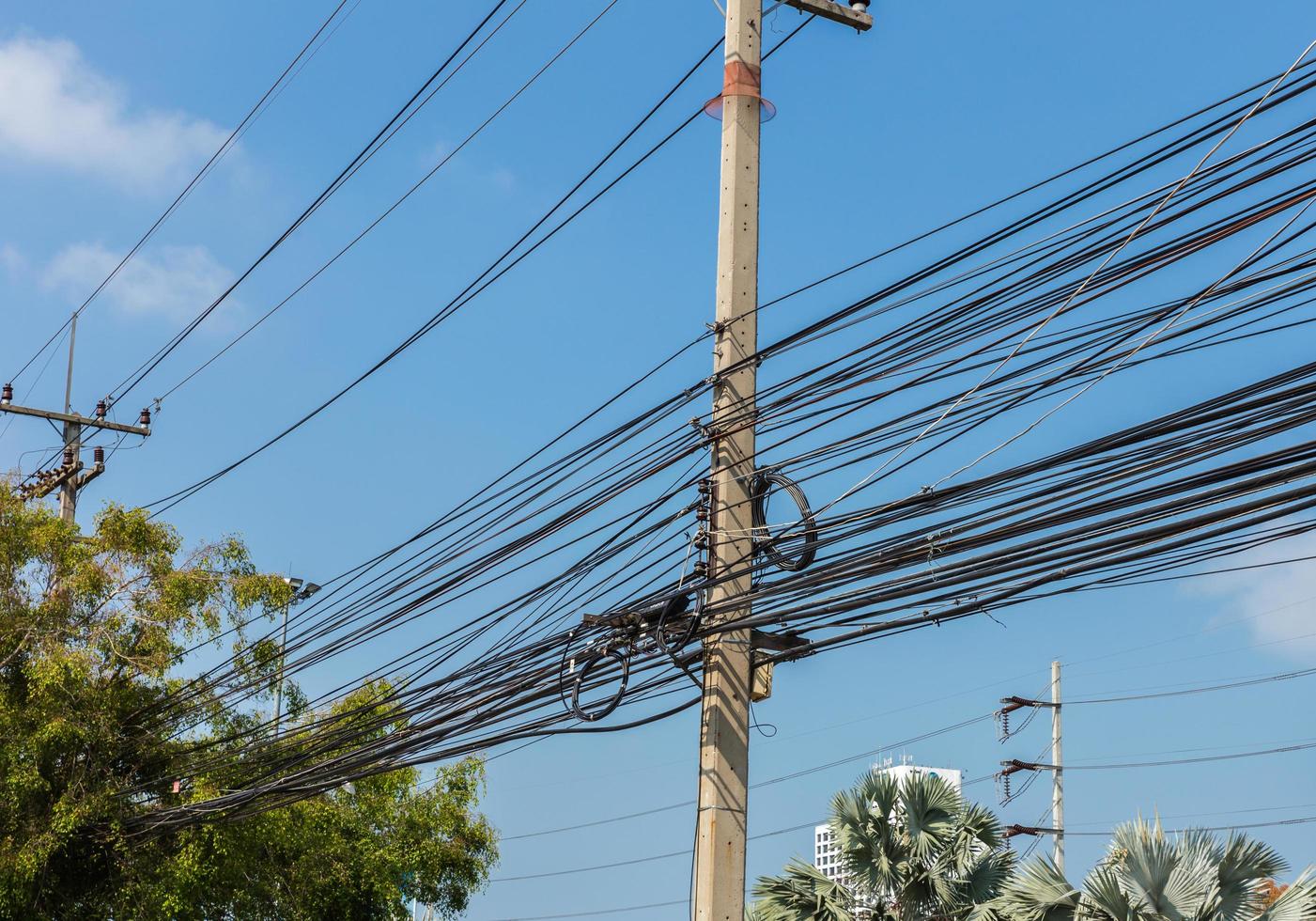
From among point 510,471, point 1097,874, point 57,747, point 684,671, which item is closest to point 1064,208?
point 684,671

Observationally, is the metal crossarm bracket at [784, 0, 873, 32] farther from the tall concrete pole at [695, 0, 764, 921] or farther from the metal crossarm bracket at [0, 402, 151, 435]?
the metal crossarm bracket at [0, 402, 151, 435]

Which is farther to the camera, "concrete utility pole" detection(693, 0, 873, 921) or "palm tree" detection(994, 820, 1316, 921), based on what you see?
"palm tree" detection(994, 820, 1316, 921)

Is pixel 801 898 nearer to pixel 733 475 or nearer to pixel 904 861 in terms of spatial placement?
pixel 904 861

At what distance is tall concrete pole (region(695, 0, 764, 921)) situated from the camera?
9.41m

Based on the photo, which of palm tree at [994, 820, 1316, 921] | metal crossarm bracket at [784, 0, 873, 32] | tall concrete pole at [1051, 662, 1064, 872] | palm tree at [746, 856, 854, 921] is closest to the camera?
metal crossarm bracket at [784, 0, 873, 32]

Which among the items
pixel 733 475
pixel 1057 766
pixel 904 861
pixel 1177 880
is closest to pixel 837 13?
pixel 733 475

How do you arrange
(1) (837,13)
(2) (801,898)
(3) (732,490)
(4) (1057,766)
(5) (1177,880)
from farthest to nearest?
(4) (1057,766)
(2) (801,898)
(5) (1177,880)
(1) (837,13)
(3) (732,490)

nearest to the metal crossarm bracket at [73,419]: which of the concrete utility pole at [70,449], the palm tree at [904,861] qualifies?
→ the concrete utility pole at [70,449]

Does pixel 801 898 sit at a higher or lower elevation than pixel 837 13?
lower

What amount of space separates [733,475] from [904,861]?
12346 mm

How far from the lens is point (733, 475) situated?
1028cm

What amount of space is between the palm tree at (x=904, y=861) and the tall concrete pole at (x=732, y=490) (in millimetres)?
11218

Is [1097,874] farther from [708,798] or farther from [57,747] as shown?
[57,747]

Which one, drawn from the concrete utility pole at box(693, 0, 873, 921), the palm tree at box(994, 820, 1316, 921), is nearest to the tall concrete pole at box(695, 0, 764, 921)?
the concrete utility pole at box(693, 0, 873, 921)
